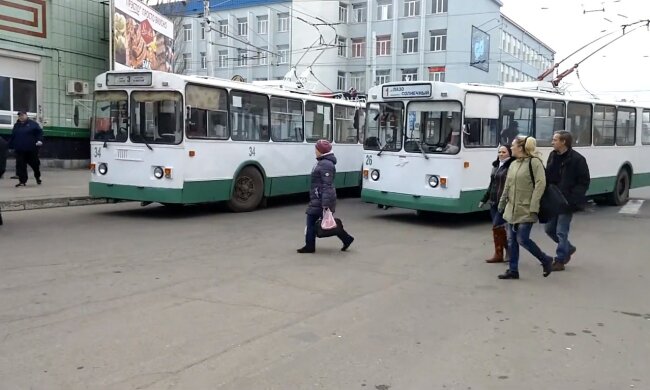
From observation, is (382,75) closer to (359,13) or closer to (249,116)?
(359,13)

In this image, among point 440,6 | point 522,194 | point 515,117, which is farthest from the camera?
point 440,6

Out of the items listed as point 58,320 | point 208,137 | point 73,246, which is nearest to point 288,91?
point 208,137

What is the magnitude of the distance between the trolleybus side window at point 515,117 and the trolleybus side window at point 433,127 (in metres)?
1.35

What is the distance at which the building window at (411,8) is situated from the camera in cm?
5062

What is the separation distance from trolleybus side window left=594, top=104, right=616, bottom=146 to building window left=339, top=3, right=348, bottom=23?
40498 millimetres

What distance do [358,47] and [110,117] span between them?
44049 millimetres

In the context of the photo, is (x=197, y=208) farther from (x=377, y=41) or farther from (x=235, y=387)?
(x=377, y=41)

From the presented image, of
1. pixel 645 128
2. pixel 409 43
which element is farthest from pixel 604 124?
pixel 409 43

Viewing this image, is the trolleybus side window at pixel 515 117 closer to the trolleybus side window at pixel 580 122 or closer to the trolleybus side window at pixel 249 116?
the trolleybus side window at pixel 580 122

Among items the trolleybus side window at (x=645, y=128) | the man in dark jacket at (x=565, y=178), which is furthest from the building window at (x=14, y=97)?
the trolleybus side window at (x=645, y=128)

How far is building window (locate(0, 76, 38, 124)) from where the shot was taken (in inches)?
740

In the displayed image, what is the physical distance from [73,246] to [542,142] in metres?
9.58

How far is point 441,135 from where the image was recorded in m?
11.6

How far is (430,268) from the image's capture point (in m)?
7.97
